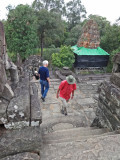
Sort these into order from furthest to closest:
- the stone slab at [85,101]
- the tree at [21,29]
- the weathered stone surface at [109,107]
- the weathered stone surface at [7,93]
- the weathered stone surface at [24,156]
A: the tree at [21,29], the stone slab at [85,101], the weathered stone surface at [109,107], the weathered stone surface at [7,93], the weathered stone surface at [24,156]

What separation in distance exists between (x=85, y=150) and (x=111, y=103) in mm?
1333

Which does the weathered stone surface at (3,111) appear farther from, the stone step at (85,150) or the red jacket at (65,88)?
the red jacket at (65,88)

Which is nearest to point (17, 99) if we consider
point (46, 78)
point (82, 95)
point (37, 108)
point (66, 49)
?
point (37, 108)

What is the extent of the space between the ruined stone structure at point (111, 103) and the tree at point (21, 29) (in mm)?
12445

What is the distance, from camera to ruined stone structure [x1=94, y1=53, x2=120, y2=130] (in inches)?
99.3

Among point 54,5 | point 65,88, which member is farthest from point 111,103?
point 54,5

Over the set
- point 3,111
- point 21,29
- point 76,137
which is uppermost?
point 21,29

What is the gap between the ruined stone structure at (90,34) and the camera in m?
13.6

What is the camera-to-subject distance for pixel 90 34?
13781 mm

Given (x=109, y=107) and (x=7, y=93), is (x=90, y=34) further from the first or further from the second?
(x=7, y=93)

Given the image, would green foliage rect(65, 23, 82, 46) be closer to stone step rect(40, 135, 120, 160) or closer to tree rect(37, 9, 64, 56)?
tree rect(37, 9, 64, 56)

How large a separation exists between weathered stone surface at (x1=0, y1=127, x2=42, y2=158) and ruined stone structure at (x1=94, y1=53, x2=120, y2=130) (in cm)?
168

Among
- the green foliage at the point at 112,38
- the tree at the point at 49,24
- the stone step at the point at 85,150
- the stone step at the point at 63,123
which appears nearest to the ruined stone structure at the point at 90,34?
the green foliage at the point at 112,38

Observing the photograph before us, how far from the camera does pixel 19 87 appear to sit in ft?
7.06
